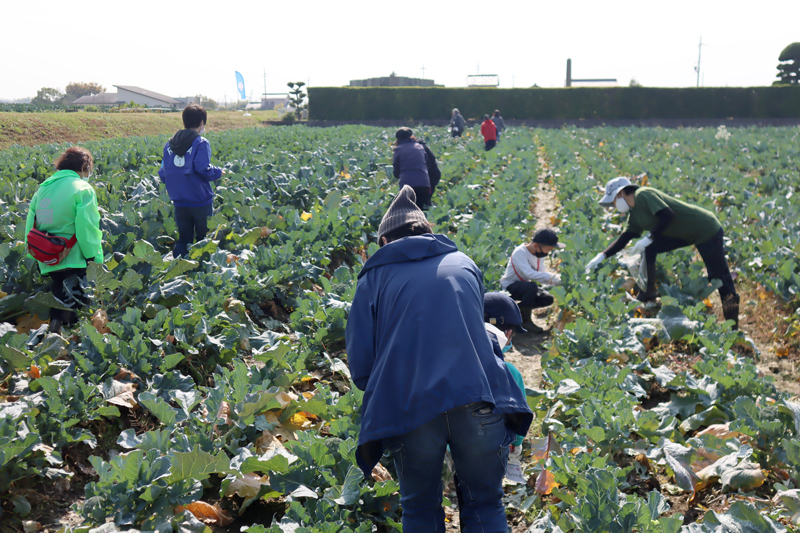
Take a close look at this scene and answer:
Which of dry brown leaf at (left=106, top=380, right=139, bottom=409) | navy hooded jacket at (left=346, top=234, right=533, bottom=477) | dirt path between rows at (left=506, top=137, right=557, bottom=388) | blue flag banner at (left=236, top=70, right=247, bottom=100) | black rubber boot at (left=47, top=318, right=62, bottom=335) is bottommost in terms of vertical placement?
dirt path between rows at (left=506, top=137, right=557, bottom=388)

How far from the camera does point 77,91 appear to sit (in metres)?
90.7

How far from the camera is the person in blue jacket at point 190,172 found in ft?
18.6

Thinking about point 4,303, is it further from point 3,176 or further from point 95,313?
point 3,176

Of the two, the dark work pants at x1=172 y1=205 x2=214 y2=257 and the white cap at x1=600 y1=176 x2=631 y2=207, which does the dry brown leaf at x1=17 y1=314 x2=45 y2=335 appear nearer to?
the dark work pants at x1=172 y1=205 x2=214 y2=257

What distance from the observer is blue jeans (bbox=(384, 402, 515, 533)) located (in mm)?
2141

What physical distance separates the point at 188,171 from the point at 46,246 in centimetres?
174

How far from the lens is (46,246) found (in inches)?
171

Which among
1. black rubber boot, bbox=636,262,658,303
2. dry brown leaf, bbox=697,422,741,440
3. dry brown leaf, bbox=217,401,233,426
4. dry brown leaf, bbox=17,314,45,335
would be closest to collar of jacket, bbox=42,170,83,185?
dry brown leaf, bbox=17,314,45,335

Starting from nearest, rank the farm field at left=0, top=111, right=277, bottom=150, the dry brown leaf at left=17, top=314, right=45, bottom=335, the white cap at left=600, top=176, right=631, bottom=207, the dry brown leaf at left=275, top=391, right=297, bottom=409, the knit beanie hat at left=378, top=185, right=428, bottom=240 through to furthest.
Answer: the knit beanie hat at left=378, top=185, right=428, bottom=240
the dry brown leaf at left=275, top=391, right=297, bottom=409
the dry brown leaf at left=17, top=314, right=45, bottom=335
the white cap at left=600, top=176, right=631, bottom=207
the farm field at left=0, top=111, right=277, bottom=150

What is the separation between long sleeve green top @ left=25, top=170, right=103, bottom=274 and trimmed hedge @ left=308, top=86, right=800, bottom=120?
40311 millimetres

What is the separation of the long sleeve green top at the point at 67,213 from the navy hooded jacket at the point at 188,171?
4.34 feet

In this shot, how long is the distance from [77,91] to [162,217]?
102630mm

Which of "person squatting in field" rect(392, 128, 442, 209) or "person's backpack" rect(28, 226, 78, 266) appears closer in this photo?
"person's backpack" rect(28, 226, 78, 266)

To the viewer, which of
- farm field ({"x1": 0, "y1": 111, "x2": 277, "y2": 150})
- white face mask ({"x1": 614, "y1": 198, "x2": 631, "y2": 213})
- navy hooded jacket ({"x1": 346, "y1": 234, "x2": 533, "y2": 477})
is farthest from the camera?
farm field ({"x1": 0, "y1": 111, "x2": 277, "y2": 150})
